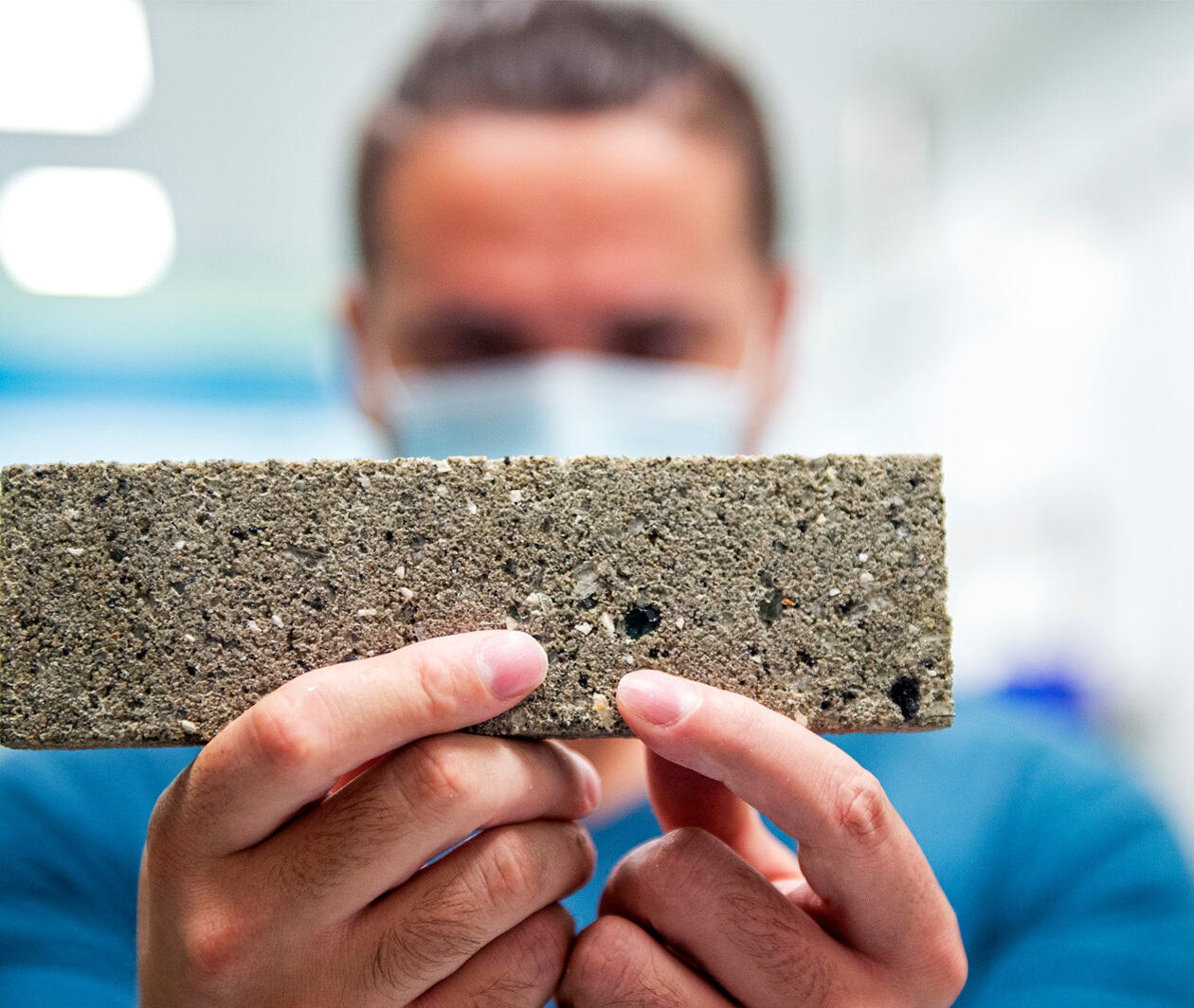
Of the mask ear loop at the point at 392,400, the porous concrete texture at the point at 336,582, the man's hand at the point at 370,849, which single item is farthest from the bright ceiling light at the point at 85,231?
the man's hand at the point at 370,849

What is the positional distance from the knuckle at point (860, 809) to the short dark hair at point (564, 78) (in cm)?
107

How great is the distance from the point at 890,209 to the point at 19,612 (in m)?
3.27

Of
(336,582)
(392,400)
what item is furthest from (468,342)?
(336,582)

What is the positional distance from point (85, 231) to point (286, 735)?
3827mm

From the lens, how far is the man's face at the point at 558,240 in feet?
4.18

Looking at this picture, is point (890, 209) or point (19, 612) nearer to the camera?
point (19, 612)

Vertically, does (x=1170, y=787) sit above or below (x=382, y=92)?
below

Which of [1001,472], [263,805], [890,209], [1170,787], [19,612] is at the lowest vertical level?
[1170,787]

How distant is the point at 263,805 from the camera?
560 millimetres

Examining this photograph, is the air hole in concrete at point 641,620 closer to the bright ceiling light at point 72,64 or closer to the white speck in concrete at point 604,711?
the white speck in concrete at point 604,711

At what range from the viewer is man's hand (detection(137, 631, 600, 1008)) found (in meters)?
0.54

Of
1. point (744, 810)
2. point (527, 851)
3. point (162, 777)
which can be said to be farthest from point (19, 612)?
point (162, 777)

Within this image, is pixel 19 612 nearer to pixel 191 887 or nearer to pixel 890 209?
pixel 191 887

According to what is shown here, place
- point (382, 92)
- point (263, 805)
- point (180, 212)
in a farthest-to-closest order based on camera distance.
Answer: point (180, 212)
point (382, 92)
point (263, 805)
